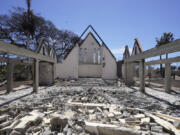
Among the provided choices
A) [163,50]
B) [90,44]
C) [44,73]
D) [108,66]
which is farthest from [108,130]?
[90,44]

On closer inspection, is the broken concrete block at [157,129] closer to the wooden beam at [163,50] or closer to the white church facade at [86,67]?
the wooden beam at [163,50]

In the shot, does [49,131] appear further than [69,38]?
No

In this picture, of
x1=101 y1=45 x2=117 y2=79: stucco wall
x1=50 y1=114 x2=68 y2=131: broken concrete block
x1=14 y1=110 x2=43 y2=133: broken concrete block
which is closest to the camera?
x1=14 y1=110 x2=43 y2=133: broken concrete block

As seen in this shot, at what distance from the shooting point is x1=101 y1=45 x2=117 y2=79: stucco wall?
1891cm

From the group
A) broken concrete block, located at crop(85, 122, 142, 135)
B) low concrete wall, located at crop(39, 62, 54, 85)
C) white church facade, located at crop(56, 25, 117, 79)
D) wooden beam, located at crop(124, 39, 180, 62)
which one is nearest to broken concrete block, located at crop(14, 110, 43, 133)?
broken concrete block, located at crop(85, 122, 142, 135)

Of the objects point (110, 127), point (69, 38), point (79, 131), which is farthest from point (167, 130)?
point (69, 38)

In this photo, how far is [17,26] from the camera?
17625 millimetres

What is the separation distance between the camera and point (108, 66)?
19.0 m

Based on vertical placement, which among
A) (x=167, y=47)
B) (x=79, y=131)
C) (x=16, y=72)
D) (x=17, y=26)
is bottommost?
(x=79, y=131)

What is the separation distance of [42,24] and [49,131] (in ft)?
70.3

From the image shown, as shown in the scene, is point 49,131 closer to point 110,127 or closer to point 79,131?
point 79,131

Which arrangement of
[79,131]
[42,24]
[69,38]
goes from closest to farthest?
1. [79,131]
2. [42,24]
3. [69,38]

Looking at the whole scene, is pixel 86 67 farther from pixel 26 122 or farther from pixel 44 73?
pixel 26 122

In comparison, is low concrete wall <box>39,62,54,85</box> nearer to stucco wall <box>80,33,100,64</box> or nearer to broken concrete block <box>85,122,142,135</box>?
stucco wall <box>80,33,100,64</box>
